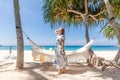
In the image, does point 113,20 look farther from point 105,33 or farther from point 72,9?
point 105,33

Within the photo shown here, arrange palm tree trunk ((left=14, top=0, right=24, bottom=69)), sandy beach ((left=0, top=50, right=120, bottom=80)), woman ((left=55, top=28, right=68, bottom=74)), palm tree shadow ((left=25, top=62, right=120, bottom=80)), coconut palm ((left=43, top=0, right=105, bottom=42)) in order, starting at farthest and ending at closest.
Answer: coconut palm ((left=43, top=0, right=105, bottom=42)) < palm tree trunk ((left=14, top=0, right=24, bottom=69)) < woman ((left=55, top=28, right=68, bottom=74)) < palm tree shadow ((left=25, top=62, right=120, bottom=80)) < sandy beach ((left=0, top=50, right=120, bottom=80))

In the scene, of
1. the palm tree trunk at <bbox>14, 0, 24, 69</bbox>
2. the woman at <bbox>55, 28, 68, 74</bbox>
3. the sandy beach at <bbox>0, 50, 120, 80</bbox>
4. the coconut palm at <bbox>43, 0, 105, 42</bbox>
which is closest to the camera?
the sandy beach at <bbox>0, 50, 120, 80</bbox>

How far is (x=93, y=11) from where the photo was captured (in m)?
10.1

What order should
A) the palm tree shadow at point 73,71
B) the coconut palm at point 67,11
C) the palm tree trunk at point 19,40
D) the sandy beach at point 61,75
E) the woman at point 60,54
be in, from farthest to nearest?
the coconut palm at point 67,11, the palm tree trunk at point 19,40, the woman at point 60,54, the palm tree shadow at point 73,71, the sandy beach at point 61,75

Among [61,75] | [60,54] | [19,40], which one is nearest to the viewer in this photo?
[61,75]

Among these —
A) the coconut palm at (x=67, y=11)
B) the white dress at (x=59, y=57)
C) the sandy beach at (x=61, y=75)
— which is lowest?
the sandy beach at (x=61, y=75)

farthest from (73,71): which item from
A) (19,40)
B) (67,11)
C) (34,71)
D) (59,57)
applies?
(67,11)

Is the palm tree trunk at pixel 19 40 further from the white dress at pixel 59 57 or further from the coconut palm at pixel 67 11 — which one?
the coconut palm at pixel 67 11

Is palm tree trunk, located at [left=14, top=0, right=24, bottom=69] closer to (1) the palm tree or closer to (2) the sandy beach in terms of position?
(2) the sandy beach

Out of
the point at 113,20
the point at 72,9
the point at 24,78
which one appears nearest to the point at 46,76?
the point at 24,78

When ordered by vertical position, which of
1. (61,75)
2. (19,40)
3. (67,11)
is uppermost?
(67,11)

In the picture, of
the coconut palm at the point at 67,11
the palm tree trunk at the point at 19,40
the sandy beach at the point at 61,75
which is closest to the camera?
the sandy beach at the point at 61,75

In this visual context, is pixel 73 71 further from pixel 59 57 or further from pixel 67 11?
pixel 67 11

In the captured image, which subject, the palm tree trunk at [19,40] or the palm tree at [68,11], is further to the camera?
the palm tree at [68,11]
